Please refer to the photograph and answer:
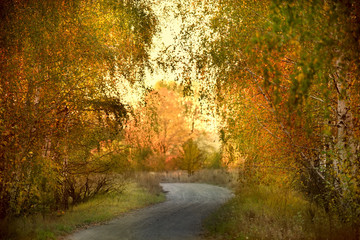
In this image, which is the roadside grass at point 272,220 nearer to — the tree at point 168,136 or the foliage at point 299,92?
the foliage at point 299,92

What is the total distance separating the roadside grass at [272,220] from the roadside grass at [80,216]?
174 inches

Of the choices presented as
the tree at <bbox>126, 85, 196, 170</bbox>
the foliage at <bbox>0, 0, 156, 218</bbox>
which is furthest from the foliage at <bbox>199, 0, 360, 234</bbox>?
the tree at <bbox>126, 85, 196, 170</bbox>

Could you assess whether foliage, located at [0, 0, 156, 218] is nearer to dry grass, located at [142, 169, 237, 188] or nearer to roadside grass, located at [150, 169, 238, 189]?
dry grass, located at [142, 169, 237, 188]

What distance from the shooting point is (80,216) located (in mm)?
13070

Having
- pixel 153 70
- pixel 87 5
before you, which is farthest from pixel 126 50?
pixel 87 5

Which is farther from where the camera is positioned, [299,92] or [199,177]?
[199,177]

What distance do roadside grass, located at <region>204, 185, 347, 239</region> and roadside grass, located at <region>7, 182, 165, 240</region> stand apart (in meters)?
4.43

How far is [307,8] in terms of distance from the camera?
16.4 feet

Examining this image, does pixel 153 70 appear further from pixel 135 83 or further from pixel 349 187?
pixel 349 187

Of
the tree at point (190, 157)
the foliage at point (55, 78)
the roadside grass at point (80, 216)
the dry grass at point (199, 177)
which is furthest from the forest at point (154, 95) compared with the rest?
the tree at point (190, 157)

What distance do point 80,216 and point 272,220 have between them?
7.09 meters

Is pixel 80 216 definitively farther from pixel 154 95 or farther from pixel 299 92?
pixel 299 92

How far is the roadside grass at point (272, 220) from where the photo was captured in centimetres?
788

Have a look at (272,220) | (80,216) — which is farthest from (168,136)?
(272,220)
